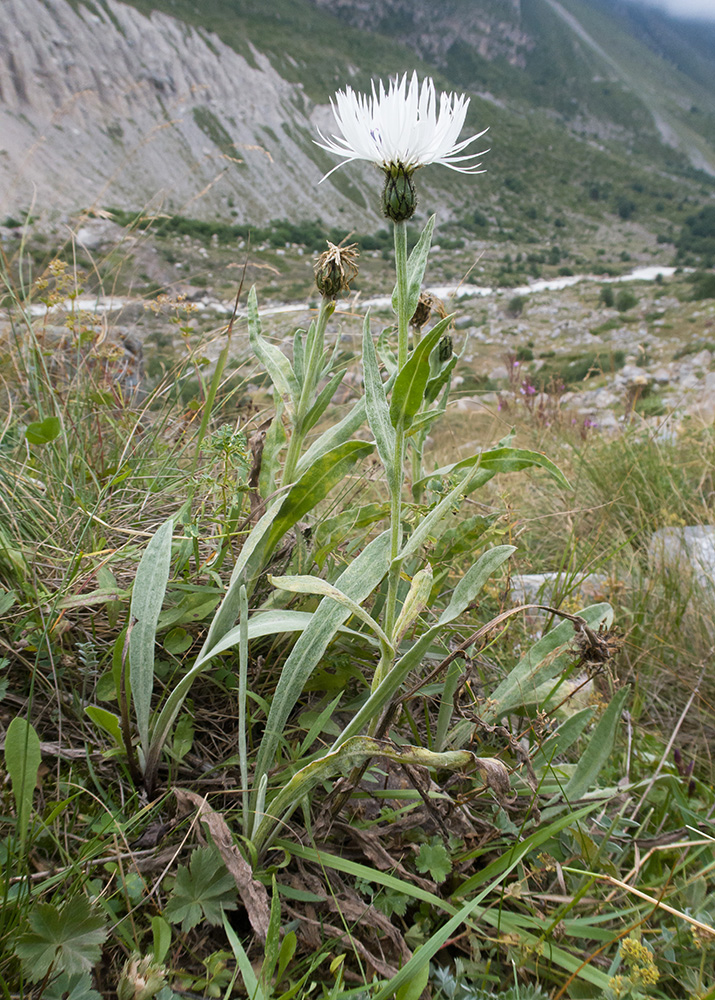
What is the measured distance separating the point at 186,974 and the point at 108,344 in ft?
7.93

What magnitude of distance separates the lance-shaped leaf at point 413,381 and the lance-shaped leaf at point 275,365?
1.46 ft

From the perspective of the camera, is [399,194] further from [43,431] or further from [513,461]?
[43,431]

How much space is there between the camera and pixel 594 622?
1299mm

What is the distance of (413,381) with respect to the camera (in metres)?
0.96

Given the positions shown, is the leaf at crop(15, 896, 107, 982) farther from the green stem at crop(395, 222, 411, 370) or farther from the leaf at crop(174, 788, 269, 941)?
the green stem at crop(395, 222, 411, 370)

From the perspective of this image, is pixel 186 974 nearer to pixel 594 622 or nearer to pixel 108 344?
pixel 594 622

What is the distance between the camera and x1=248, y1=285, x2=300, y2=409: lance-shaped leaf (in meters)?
1.40

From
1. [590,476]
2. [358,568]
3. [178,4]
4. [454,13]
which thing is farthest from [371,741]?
[454,13]

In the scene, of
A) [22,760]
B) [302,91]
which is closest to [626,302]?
[22,760]

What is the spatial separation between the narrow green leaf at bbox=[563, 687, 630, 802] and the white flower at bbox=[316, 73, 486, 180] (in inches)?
38.4

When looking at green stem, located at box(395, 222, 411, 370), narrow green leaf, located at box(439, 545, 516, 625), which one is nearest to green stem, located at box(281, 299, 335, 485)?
green stem, located at box(395, 222, 411, 370)

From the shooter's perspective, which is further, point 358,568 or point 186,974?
point 358,568

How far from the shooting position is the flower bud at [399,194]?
3.22 feet

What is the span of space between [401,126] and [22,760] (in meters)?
1.16
